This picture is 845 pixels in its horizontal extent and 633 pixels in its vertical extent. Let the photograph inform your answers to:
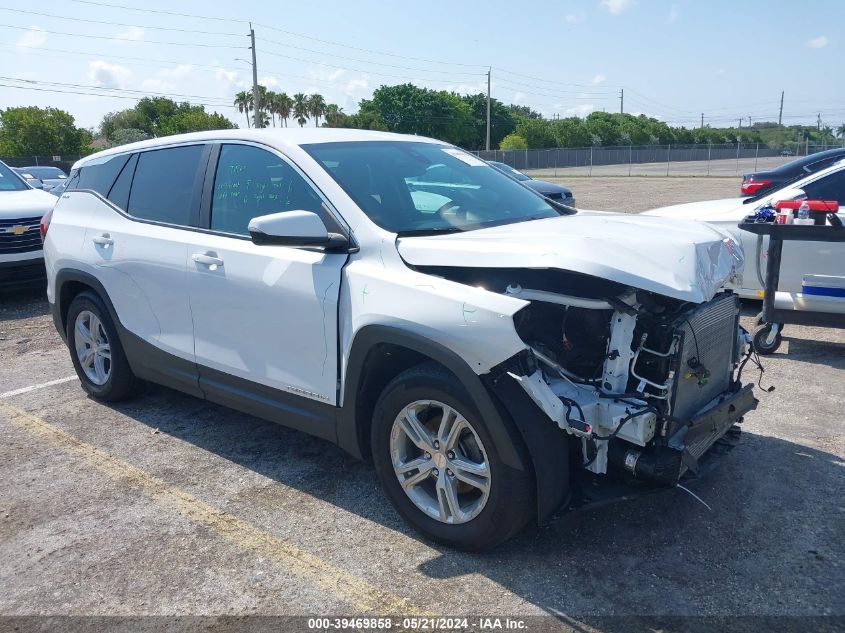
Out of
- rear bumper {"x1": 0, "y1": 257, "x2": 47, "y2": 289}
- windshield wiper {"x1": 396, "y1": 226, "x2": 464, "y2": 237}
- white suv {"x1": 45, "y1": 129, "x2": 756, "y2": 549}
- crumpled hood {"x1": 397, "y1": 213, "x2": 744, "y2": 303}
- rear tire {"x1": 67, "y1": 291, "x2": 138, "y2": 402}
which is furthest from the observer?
rear bumper {"x1": 0, "y1": 257, "x2": 47, "y2": 289}

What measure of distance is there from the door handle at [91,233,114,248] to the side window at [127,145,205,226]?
9.2 inches

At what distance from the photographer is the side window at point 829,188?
7023 mm

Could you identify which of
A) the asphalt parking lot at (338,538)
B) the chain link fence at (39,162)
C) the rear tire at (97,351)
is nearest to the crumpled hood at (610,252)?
the asphalt parking lot at (338,538)

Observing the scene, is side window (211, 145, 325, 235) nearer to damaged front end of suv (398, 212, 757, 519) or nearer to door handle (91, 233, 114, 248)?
damaged front end of suv (398, 212, 757, 519)

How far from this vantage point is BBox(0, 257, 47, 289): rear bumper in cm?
899

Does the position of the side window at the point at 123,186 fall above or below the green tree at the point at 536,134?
below

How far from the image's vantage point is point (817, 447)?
14.5ft

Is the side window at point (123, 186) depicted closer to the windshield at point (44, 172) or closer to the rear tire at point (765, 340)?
A: the rear tire at point (765, 340)

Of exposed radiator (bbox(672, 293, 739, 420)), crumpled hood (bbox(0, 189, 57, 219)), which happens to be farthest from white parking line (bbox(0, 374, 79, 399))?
exposed radiator (bbox(672, 293, 739, 420))

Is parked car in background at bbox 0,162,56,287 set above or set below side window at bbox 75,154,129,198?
below

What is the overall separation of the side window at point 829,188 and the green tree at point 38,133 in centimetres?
5778

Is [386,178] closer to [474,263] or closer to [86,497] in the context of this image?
[474,263]

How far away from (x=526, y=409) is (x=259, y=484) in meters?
1.85

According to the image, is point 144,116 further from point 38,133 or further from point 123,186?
point 123,186
